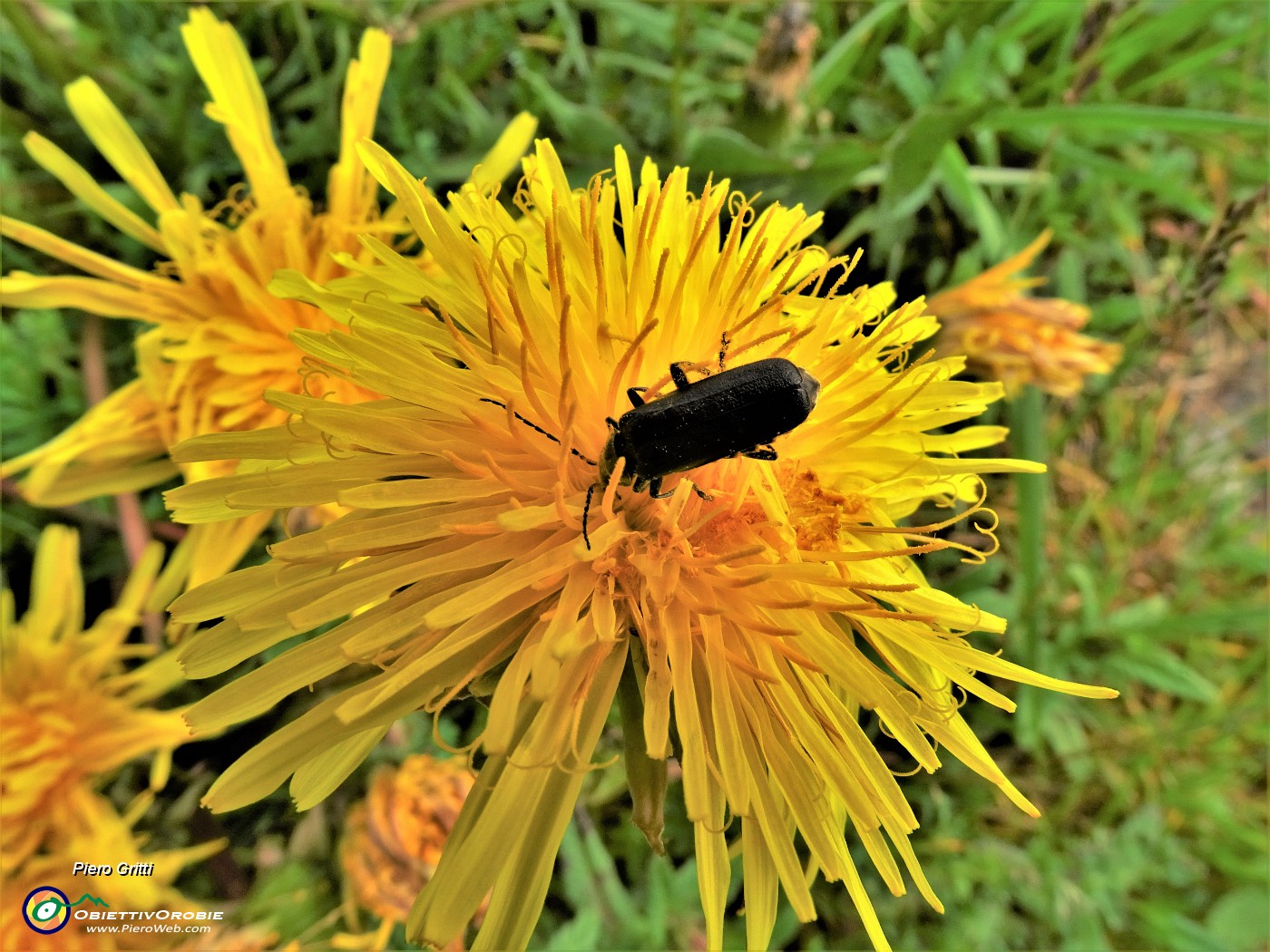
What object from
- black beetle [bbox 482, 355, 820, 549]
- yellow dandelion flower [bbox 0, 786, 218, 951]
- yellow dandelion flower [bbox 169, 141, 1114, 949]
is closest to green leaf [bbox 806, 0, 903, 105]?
yellow dandelion flower [bbox 169, 141, 1114, 949]


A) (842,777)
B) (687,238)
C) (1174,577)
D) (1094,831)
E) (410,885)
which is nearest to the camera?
(842,777)

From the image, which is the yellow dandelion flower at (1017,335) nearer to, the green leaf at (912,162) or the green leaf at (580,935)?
the green leaf at (912,162)

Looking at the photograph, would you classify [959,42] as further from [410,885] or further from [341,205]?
[410,885]

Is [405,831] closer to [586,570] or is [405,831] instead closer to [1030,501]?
[586,570]

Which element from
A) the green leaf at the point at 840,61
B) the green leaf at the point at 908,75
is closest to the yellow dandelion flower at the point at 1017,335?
the green leaf at the point at 908,75

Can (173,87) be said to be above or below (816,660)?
above

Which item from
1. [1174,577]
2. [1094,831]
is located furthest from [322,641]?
[1174,577]
